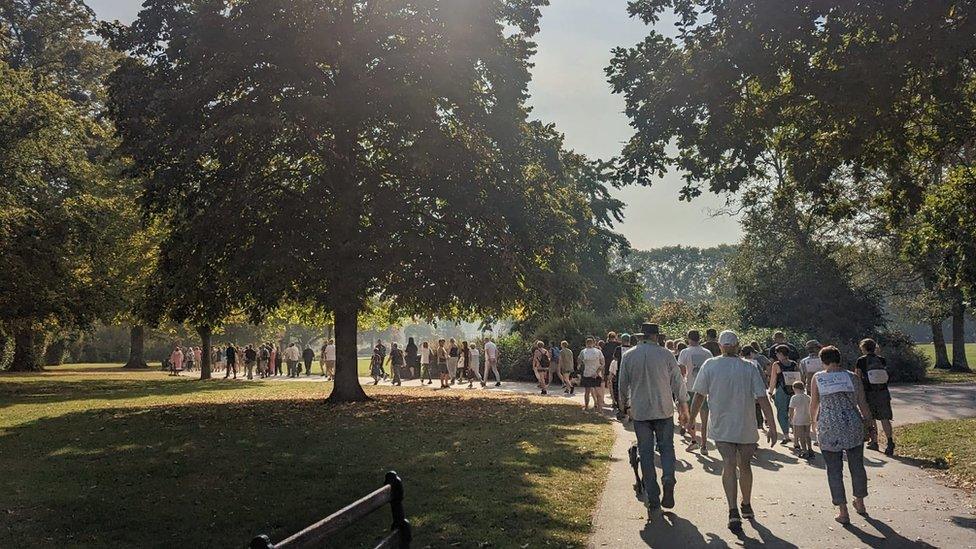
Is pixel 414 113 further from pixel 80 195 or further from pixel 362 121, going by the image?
pixel 80 195

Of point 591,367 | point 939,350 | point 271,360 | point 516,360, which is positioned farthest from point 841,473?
point 939,350

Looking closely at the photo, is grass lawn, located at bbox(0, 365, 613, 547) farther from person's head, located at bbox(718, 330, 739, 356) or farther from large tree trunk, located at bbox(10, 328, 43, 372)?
large tree trunk, located at bbox(10, 328, 43, 372)

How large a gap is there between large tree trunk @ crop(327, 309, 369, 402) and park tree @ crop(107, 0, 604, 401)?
0.82ft

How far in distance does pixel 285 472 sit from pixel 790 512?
6.42m

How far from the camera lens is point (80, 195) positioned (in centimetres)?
2714

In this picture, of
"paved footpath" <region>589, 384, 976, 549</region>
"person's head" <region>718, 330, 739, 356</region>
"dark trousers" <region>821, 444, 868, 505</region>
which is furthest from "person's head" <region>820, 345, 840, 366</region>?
"paved footpath" <region>589, 384, 976, 549</region>

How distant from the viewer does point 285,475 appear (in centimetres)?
1048

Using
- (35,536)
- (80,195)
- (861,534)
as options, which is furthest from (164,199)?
(861,534)

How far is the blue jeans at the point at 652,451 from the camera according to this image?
853 cm

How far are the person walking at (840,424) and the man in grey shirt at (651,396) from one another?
1.55 metres

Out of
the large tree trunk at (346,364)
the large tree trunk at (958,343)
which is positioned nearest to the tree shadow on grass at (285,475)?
the large tree trunk at (346,364)

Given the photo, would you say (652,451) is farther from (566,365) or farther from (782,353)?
(566,365)

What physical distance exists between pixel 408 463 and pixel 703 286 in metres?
138

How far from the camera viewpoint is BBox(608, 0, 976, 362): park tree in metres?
10.2
